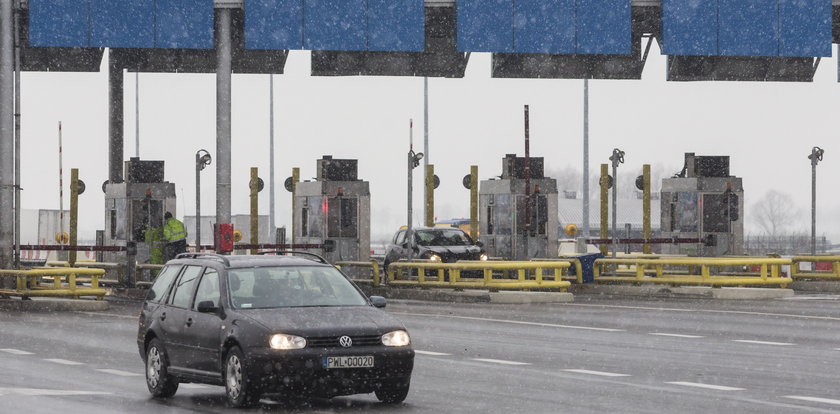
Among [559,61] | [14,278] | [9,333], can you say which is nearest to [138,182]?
[14,278]

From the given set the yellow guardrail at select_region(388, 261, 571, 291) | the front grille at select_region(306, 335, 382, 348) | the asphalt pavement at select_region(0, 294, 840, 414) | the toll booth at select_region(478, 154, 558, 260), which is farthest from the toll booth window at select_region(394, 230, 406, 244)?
the front grille at select_region(306, 335, 382, 348)

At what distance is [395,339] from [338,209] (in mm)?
27701

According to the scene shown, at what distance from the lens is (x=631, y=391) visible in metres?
14.9

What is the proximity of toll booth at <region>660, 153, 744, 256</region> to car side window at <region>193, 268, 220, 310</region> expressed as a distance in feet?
96.4

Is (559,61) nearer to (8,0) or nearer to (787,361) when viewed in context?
(8,0)

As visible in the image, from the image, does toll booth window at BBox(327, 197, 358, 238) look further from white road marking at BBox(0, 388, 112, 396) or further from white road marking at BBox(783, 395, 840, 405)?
white road marking at BBox(783, 395, 840, 405)

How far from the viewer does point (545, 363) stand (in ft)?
60.0

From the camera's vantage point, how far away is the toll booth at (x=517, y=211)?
41.1m

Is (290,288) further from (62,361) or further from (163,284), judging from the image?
(62,361)

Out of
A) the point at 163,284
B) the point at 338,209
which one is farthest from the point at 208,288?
the point at 338,209

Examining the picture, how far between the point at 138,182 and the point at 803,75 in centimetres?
1632

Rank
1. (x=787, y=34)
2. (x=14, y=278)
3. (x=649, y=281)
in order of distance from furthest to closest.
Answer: (x=787, y=34) < (x=649, y=281) < (x=14, y=278)

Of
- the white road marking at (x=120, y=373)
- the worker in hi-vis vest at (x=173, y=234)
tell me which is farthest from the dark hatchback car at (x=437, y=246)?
the white road marking at (x=120, y=373)

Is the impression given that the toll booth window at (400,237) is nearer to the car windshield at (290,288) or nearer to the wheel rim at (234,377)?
the car windshield at (290,288)
